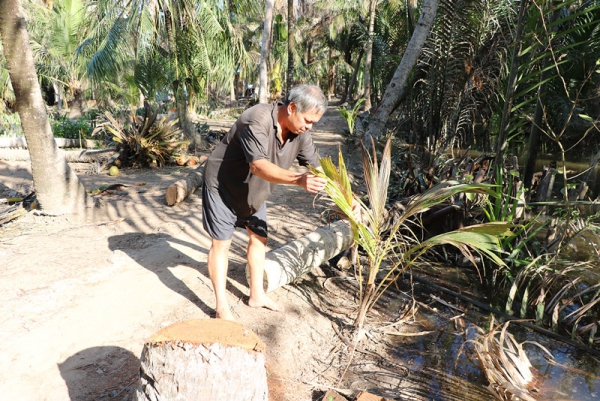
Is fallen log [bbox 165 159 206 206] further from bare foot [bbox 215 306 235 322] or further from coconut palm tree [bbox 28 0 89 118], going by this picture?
coconut palm tree [bbox 28 0 89 118]

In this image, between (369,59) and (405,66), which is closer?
(405,66)

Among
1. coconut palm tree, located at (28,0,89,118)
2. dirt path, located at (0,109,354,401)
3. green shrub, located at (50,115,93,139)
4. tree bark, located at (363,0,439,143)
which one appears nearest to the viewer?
dirt path, located at (0,109,354,401)

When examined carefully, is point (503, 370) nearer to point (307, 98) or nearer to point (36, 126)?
point (307, 98)

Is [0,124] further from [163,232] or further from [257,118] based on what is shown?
[257,118]

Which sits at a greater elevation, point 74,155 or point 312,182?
point 312,182

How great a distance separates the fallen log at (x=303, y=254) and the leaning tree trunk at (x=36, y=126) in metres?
3.06

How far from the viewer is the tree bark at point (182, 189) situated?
5.73m

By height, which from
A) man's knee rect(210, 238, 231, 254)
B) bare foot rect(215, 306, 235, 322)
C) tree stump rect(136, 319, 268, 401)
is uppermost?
man's knee rect(210, 238, 231, 254)

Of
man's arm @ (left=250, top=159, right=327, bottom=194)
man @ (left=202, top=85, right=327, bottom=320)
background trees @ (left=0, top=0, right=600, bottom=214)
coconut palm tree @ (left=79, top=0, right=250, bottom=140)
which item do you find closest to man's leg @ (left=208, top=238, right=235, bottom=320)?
man @ (left=202, top=85, right=327, bottom=320)

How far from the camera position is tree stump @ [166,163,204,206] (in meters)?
5.73

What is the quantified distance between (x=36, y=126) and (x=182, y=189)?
192 cm

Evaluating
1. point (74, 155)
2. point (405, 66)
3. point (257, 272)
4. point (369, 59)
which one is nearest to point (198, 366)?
point (257, 272)

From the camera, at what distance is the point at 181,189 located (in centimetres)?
586

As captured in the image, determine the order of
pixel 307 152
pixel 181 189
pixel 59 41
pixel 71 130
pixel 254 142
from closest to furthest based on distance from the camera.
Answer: pixel 254 142 → pixel 307 152 → pixel 181 189 → pixel 71 130 → pixel 59 41
